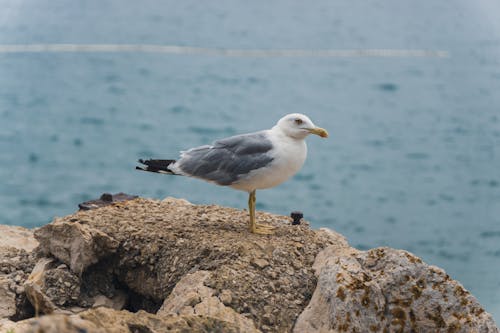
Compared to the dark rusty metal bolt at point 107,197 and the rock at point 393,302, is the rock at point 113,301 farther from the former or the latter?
the rock at point 393,302

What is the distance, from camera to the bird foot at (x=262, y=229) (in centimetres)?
430

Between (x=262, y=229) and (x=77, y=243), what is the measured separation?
97 cm

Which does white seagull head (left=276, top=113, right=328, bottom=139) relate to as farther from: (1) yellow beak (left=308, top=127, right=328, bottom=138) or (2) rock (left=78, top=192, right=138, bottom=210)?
(2) rock (left=78, top=192, right=138, bottom=210)

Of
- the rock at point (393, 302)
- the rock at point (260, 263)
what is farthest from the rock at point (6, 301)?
the rock at point (393, 302)

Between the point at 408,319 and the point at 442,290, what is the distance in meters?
0.20

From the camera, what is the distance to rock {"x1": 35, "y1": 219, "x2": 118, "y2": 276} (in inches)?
158

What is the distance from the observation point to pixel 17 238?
503 centimetres

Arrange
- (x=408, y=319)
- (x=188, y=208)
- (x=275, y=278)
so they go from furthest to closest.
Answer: (x=188, y=208)
(x=275, y=278)
(x=408, y=319)

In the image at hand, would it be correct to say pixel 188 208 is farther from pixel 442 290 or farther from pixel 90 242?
pixel 442 290

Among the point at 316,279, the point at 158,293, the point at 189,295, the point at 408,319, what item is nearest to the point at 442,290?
the point at 408,319

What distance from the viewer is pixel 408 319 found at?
355cm

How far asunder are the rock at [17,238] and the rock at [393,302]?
1957 mm

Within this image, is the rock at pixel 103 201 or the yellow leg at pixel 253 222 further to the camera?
the rock at pixel 103 201

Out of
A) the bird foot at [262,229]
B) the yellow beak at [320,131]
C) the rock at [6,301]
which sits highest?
the yellow beak at [320,131]
